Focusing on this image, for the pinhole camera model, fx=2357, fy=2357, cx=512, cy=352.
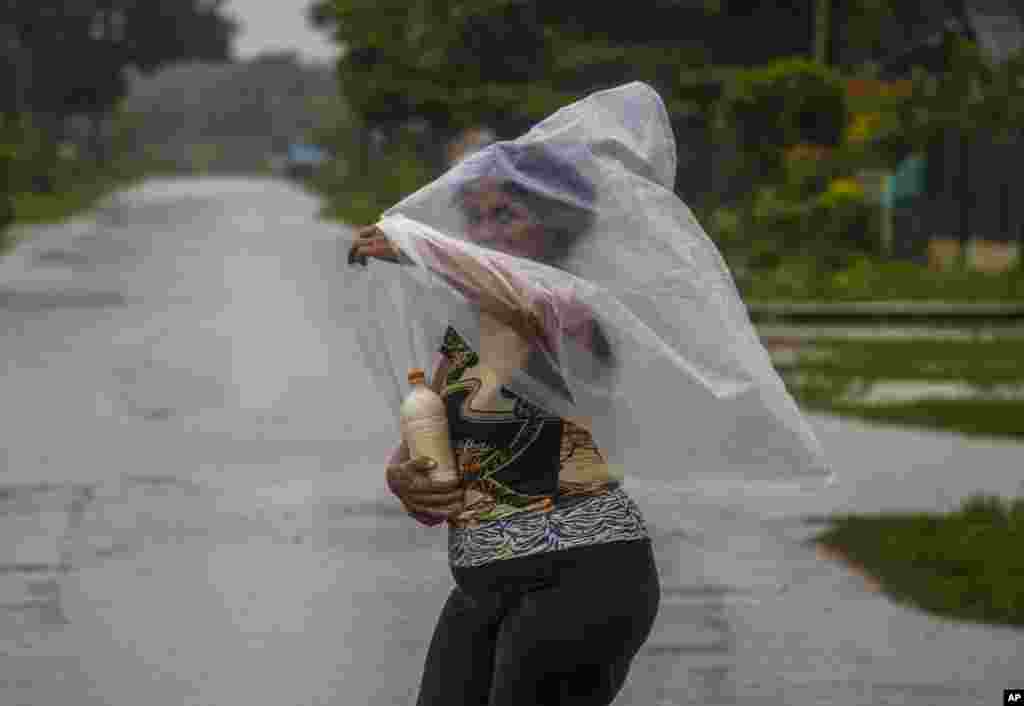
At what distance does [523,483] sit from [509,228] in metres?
0.49

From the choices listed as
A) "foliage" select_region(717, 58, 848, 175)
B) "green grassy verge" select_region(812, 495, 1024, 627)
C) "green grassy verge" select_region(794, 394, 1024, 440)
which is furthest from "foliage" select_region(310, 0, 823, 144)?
"green grassy verge" select_region(812, 495, 1024, 627)

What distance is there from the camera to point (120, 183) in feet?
314

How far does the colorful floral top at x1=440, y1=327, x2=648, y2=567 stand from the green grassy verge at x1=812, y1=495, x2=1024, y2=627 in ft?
14.9

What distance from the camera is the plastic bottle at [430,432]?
4379mm

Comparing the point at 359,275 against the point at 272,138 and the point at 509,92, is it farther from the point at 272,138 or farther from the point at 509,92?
the point at 272,138

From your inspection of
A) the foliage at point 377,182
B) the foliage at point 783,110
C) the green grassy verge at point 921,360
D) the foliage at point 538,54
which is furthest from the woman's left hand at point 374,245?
the foliage at point 377,182

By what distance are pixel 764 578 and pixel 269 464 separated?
425cm

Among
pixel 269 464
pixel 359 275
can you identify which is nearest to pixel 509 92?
pixel 269 464

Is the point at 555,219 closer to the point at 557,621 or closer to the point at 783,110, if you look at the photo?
the point at 557,621

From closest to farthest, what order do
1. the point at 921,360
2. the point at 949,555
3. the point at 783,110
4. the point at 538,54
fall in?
1. the point at 949,555
2. the point at 921,360
3. the point at 783,110
4. the point at 538,54

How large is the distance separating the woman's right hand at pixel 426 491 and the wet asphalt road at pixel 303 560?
1.19ft

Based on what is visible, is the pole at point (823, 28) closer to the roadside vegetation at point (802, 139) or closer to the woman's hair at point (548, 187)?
the roadside vegetation at point (802, 139)

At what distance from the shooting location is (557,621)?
170 inches

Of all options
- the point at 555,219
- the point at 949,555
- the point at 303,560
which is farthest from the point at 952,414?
the point at 555,219
